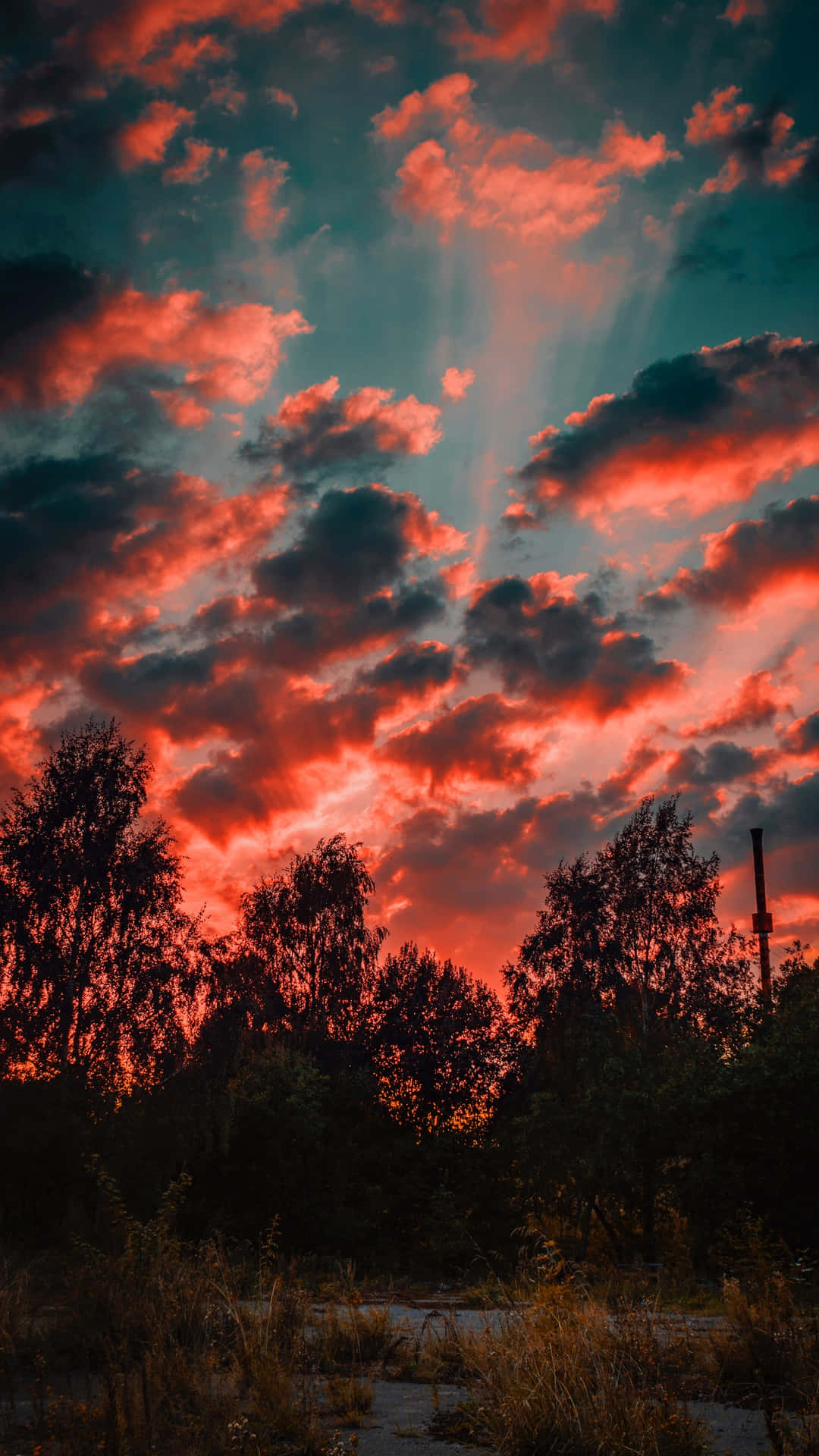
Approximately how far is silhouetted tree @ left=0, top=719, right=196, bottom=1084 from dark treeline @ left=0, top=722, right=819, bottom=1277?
0.06m

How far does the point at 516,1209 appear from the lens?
2089 cm

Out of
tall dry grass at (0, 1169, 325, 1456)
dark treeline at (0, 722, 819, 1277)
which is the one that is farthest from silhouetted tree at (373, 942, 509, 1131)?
tall dry grass at (0, 1169, 325, 1456)

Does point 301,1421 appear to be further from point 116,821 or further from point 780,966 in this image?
point 116,821

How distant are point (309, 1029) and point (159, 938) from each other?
14.6 ft

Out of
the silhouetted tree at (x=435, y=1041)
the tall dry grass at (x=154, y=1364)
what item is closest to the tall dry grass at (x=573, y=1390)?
the tall dry grass at (x=154, y=1364)

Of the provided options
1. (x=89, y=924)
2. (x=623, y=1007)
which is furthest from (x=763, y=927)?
(x=89, y=924)

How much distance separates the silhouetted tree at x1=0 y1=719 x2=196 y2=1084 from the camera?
23578 mm

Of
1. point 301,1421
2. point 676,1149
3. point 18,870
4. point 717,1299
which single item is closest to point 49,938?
point 18,870

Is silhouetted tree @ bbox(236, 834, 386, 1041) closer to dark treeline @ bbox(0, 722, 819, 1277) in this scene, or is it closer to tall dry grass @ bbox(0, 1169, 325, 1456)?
dark treeline @ bbox(0, 722, 819, 1277)

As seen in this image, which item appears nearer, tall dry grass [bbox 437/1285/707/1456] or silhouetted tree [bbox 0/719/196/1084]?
tall dry grass [bbox 437/1285/707/1456]

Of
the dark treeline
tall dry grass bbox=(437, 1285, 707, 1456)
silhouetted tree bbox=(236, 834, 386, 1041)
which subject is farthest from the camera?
silhouetted tree bbox=(236, 834, 386, 1041)

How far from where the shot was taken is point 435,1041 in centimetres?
2567

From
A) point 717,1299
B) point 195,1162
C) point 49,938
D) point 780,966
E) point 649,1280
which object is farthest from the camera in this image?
point 49,938

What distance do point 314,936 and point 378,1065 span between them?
5.25 metres
